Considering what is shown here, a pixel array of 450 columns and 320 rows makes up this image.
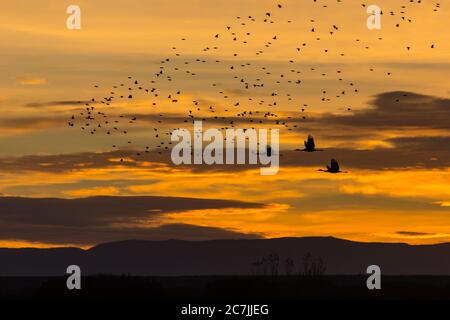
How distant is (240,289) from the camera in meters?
118

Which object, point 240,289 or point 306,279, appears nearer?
point 240,289
